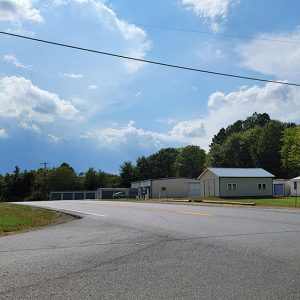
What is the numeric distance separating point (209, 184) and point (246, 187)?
→ 520 centimetres

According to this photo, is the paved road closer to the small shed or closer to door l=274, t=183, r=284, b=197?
the small shed

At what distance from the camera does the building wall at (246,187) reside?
63.1 metres

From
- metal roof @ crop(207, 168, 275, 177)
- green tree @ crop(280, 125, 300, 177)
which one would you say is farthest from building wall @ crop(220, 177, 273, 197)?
green tree @ crop(280, 125, 300, 177)

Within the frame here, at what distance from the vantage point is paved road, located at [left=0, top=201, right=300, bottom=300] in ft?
21.8

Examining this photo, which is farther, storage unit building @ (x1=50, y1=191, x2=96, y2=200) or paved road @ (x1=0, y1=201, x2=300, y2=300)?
storage unit building @ (x1=50, y1=191, x2=96, y2=200)

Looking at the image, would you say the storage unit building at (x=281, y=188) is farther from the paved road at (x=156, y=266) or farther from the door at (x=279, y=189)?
the paved road at (x=156, y=266)

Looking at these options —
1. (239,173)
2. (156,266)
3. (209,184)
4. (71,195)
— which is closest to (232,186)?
(239,173)

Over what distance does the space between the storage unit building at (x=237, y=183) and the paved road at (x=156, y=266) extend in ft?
164

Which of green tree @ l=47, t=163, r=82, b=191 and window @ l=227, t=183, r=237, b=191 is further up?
green tree @ l=47, t=163, r=82, b=191

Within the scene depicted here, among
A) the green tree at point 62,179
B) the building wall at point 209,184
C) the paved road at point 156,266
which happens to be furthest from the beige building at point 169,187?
the paved road at point 156,266

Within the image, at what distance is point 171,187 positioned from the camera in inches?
3297

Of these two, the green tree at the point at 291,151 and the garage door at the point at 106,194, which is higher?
the green tree at the point at 291,151

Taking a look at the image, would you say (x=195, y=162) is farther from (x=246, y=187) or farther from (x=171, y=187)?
(x=246, y=187)

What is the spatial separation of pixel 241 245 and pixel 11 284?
555 centimetres
